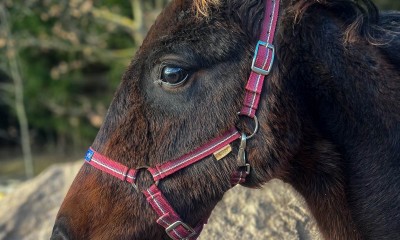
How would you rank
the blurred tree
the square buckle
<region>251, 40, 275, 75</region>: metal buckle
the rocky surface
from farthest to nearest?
1. the blurred tree
2. the rocky surface
3. the square buckle
4. <region>251, 40, 275, 75</region>: metal buckle

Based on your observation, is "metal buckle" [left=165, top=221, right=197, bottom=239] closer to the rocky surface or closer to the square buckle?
the square buckle

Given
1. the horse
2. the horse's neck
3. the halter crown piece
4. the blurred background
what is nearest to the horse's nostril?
the horse

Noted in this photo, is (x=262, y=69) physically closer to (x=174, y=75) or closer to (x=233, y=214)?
(x=174, y=75)

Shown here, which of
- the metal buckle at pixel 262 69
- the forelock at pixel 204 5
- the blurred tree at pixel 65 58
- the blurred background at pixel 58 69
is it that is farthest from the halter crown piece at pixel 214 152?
the blurred tree at pixel 65 58

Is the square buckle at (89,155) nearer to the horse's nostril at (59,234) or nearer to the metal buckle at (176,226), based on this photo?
the horse's nostril at (59,234)

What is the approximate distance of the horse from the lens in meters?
2.05

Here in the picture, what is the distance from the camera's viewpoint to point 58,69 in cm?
915

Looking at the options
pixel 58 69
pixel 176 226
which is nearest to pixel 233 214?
pixel 176 226

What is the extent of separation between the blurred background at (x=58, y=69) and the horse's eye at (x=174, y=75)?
14.6ft

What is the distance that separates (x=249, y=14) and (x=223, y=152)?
1.66 feet

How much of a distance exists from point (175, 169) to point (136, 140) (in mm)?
179

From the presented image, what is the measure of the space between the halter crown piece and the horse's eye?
0.76ft

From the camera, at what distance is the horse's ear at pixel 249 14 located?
2077 millimetres

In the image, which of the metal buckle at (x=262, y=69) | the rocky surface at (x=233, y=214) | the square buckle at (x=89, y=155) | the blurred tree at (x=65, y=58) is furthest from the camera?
the blurred tree at (x=65, y=58)
